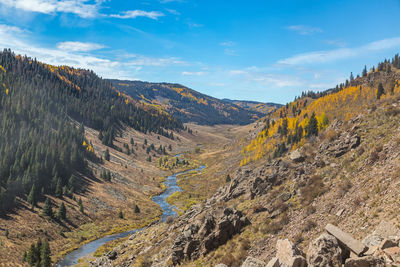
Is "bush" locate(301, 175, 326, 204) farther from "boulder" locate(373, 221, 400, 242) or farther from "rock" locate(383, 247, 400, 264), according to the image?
"rock" locate(383, 247, 400, 264)

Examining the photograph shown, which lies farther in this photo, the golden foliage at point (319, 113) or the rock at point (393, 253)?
the golden foliage at point (319, 113)

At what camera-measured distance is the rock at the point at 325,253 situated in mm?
13133

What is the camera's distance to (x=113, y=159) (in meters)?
149

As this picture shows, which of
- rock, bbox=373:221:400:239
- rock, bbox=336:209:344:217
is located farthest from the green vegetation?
rock, bbox=373:221:400:239

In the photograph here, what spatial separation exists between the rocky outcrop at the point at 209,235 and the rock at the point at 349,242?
14071mm

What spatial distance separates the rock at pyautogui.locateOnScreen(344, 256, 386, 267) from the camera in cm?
1139

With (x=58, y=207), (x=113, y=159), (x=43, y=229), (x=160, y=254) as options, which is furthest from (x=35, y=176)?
(x=160, y=254)

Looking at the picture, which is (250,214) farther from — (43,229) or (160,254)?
(43,229)

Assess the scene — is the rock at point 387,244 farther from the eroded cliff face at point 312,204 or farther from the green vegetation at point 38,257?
the green vegetation at point 38,257

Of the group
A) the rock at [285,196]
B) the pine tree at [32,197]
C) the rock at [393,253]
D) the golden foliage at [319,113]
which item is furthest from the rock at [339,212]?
the golden foliage at [319,113]

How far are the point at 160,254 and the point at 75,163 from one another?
310 ft

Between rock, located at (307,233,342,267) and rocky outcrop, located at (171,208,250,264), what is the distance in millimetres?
14014

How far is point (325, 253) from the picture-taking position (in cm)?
1337

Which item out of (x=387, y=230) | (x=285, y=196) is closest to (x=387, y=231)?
(x=387, y=230)
